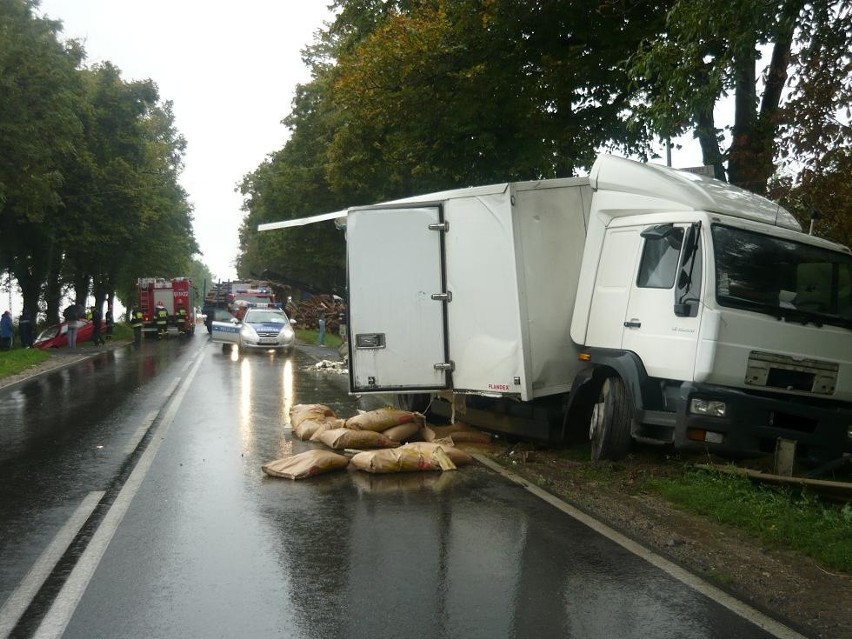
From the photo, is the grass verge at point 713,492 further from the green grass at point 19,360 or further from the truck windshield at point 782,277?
the green grass at point 19,360

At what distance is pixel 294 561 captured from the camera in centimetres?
611

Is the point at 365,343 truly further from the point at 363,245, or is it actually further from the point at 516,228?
the point at 516,228

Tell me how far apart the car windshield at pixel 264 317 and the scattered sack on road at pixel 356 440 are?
819 inches

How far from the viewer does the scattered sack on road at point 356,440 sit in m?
10.4

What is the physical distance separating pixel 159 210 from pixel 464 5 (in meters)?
35.8

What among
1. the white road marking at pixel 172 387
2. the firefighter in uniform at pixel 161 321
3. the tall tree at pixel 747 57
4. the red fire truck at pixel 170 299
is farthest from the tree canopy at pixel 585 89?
the red fire truck at pixel 170 299

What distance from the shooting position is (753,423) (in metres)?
8.16

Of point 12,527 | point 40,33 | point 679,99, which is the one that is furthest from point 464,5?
point 40,33

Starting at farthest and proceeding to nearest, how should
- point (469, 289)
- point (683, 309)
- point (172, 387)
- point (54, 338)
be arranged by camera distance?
1. point (54, 338)
2. point (172, 387)
3. point (469, 289)
4. point (683, 309)

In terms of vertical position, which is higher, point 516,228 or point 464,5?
point 464,5

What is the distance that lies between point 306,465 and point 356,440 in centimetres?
133

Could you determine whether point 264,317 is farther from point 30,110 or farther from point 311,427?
point 311,427

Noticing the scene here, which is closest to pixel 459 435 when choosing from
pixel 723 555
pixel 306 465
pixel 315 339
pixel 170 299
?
pixel 306 465

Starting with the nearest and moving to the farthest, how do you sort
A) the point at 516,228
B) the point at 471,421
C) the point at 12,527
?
the point at 12,527 → the point at 516,228 → the point at 471,421
